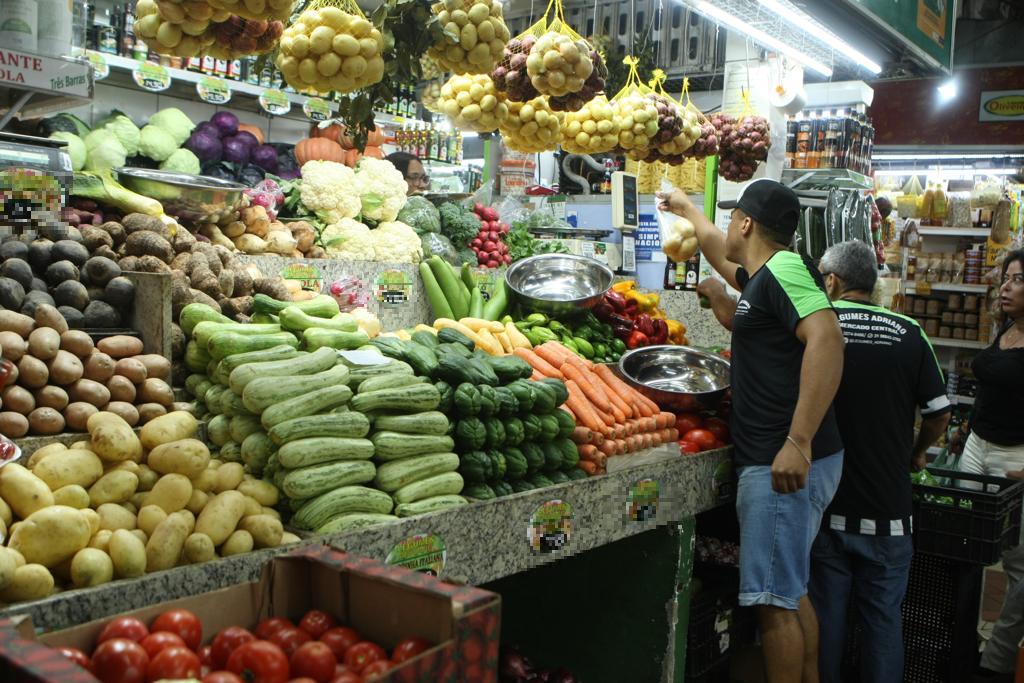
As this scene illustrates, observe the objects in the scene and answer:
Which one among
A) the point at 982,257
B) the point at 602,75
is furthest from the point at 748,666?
the point at 982,257

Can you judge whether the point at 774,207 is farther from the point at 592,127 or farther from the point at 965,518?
the point at 965,518

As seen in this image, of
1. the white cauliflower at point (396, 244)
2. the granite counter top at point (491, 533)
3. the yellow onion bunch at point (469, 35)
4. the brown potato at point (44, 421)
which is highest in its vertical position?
the yellow onion bunch at point (469, 35)

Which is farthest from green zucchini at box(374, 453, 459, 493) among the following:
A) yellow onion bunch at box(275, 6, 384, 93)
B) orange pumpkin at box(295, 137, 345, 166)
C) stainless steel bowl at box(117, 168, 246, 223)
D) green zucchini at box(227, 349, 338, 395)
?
orange pumpkin at box(295, 137, 345, 166)

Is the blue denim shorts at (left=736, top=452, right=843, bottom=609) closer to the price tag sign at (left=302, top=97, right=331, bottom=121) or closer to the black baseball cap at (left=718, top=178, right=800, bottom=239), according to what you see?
the black baseball cap at (left=718, top=178, right=800, bottom=239)

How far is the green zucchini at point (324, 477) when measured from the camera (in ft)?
7.45

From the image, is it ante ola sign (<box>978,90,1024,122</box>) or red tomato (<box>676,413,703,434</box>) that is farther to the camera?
ante ola sign (<box>978,90,1024,122</box>)

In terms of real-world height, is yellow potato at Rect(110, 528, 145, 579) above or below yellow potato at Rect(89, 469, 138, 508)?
below

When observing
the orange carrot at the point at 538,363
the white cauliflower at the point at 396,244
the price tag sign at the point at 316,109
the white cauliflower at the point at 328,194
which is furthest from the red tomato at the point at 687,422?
the price tag sign at the point at 316,109

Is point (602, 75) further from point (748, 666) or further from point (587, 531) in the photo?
point (748, 666)

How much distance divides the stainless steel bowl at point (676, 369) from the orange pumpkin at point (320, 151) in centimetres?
316

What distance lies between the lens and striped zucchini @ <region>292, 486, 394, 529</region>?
2273mm

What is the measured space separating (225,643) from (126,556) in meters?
0.38

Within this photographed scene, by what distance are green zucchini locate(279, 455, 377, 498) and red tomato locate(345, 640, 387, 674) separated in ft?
2.46

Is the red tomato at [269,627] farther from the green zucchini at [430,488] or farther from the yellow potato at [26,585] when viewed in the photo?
the green zucchini at [430,488]
